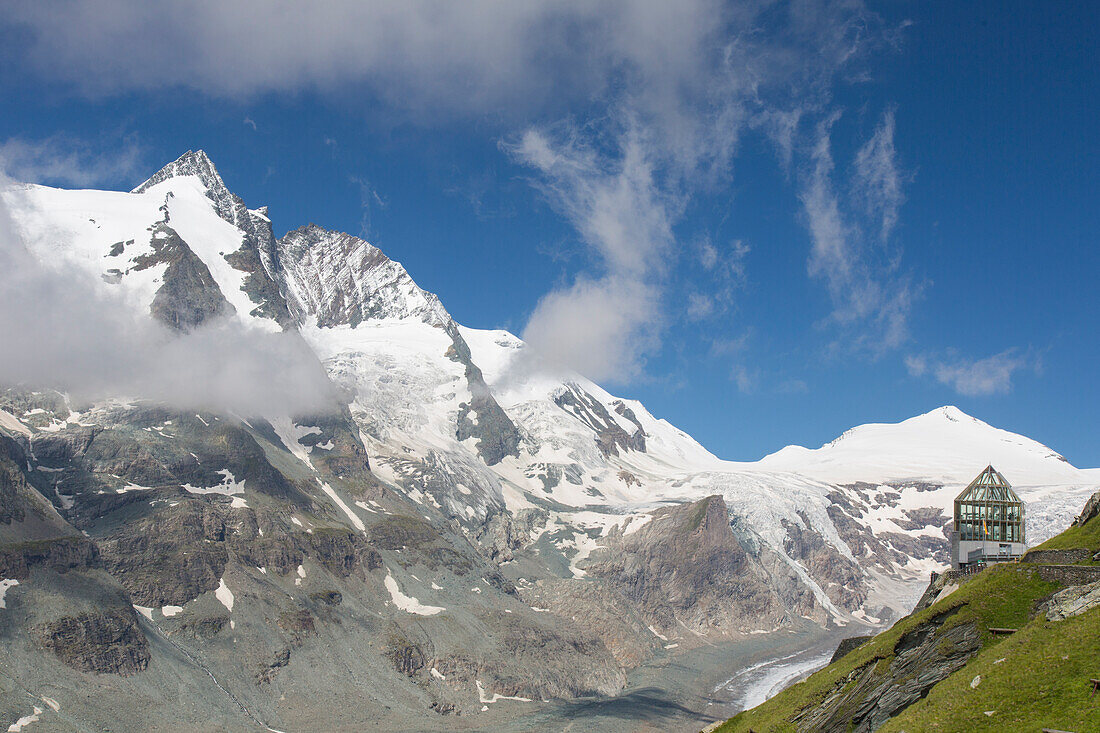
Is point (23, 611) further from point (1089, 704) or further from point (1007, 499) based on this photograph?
point (1089, 704)

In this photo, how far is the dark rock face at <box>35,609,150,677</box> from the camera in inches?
7352

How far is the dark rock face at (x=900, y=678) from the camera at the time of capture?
45.7 meters

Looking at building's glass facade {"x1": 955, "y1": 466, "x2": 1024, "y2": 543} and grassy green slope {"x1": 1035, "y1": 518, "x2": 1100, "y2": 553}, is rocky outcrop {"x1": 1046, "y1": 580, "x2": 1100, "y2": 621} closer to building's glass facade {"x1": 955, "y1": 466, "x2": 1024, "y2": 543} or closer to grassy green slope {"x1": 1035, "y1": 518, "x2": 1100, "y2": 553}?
grassy green slope {"x1": 1035, "y1": 518, "x2": 1100, "y2": 553}

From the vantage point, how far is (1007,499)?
8431 centimetres

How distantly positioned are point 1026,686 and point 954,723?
3731 mm

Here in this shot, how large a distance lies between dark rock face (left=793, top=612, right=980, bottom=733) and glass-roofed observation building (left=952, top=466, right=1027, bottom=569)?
110ft

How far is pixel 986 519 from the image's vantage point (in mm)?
83750

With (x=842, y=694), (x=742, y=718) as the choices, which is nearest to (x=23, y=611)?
(x=742, y=718)

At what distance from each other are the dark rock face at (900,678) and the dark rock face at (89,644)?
18906 centimetres

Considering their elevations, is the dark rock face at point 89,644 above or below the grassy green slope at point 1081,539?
below

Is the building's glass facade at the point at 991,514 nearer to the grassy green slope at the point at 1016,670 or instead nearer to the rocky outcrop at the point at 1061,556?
the rocky outcrop at the point at 1061,556

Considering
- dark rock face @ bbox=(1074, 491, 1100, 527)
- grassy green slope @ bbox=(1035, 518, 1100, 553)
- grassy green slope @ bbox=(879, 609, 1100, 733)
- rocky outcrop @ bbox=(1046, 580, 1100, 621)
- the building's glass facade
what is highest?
the building's glass facade

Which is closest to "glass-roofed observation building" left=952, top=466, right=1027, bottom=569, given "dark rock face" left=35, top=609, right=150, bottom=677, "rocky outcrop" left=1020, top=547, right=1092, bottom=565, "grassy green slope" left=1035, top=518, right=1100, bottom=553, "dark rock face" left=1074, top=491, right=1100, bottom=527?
"dark rock face" left=1074, top=491, right=1100, bottom=527

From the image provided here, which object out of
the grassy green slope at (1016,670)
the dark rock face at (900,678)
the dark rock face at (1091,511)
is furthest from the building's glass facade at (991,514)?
the dark rock face at (900,678)
